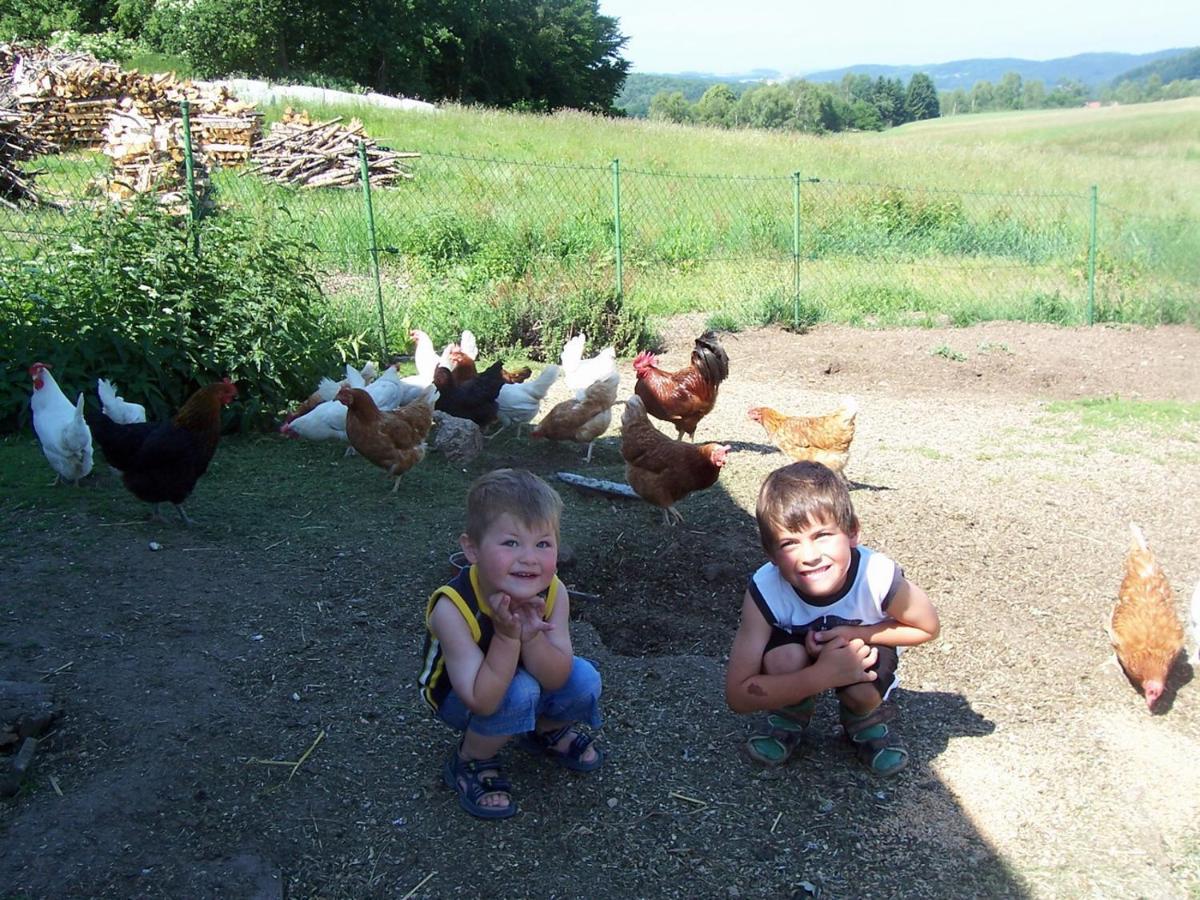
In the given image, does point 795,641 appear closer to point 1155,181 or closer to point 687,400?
point 687,400

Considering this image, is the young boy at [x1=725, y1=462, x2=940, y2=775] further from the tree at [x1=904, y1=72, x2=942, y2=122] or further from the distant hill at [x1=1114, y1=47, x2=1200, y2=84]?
the tree at [x1=904, y1=72, x2=942, y2=122]

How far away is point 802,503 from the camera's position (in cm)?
257

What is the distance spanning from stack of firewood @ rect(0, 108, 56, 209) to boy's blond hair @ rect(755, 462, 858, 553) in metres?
9.98

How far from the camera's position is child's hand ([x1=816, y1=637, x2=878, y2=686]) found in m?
2.62

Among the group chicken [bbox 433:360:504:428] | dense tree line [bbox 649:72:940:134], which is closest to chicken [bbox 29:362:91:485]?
chicken [bbox 433:360:504:428]

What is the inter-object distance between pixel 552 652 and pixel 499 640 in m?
0.19

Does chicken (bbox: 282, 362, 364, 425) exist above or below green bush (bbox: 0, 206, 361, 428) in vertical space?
below

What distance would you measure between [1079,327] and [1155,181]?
6266 mm

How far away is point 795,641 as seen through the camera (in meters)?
2.72

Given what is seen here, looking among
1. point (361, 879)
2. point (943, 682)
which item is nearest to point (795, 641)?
point (943, 682)

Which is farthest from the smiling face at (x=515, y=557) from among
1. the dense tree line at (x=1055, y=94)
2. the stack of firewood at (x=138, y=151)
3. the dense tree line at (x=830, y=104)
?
the dense tree line at (x=830, y=104)

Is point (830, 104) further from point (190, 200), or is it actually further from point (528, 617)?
point (528, 617)

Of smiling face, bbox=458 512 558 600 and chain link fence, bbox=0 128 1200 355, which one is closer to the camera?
smiling face, bbox=458 512 558 600

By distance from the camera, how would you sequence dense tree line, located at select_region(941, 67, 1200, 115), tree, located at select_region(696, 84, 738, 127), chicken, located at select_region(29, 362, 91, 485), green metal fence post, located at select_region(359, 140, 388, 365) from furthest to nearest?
tree, located at select_region(696, 84, 738, 127) → dense tree line, located at select_region(941, 67, 1200, 115) → green metal fence post, located at select_region(359, 140, 388, 365) → chicken, located at select_region(29, 362, 91, 485)
